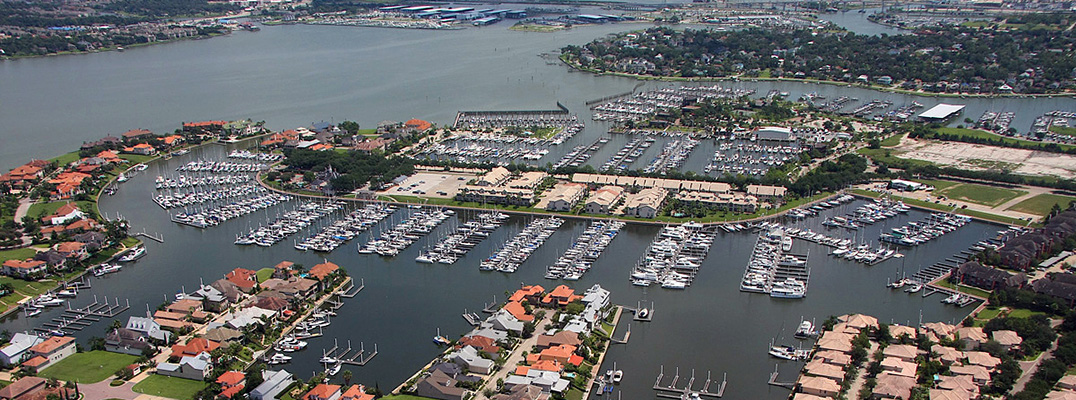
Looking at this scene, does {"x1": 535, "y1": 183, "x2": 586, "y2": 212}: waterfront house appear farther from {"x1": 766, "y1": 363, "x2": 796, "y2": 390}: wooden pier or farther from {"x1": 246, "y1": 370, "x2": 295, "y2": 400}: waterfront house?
{"x1": 246, "y1": 370, "x2": 295, "y2": 400}: waterfront house

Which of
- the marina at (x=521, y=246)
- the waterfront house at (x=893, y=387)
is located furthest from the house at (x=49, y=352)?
the waterfront house at (x=893, y=387)

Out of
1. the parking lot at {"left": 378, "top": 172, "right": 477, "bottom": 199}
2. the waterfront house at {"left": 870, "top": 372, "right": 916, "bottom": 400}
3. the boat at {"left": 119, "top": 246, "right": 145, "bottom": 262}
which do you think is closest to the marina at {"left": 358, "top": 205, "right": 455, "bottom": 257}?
the parking lot at {"left": 378, "top": 172, "right": 477, "bottom": 199}

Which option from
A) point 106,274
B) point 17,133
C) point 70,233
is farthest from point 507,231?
point 17,133

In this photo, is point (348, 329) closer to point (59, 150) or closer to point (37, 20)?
point (59, 150)

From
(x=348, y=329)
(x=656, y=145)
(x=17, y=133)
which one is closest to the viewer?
(x=348, y=329)

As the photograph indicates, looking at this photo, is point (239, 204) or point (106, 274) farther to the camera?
point (239, 204)

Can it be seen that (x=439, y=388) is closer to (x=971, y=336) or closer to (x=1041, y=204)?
(x=971, y=336)

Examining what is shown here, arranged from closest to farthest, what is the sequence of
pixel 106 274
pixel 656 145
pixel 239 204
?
pixel 106 274 < pixel 239 204 < pixel 656 145
